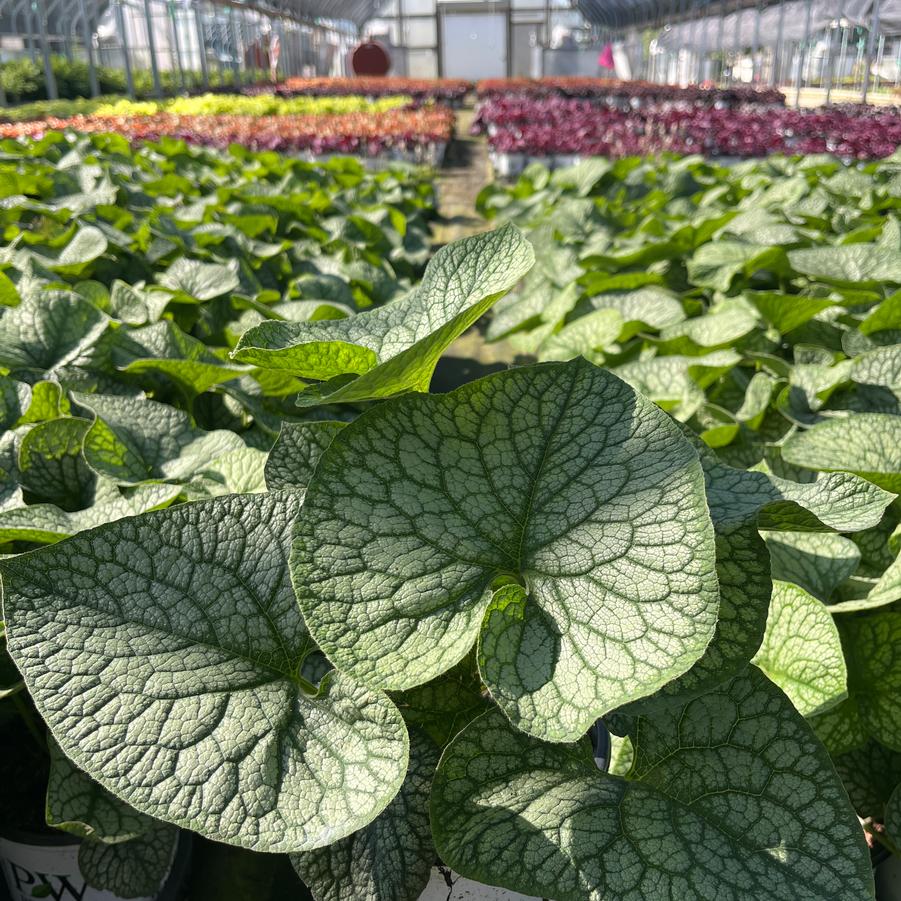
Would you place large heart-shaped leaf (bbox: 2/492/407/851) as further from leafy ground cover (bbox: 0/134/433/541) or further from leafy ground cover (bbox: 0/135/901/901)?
leafy ground cover (bbox: 0/134/433/541)

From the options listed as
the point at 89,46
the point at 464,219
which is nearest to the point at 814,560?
the point at 464,219

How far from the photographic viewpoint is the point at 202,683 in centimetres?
64

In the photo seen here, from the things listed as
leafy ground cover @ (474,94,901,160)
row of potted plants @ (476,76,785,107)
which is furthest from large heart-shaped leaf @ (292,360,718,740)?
row of potted plants @ (476,76,785,107)

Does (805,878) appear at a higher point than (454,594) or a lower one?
lower

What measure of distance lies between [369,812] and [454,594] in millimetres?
162

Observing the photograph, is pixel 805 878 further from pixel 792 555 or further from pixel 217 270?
pixel 217 270

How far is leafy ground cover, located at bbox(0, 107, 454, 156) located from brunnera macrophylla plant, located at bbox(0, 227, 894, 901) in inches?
234

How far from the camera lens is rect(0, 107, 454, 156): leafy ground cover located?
20.7 feet

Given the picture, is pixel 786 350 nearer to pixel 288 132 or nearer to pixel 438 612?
pixel 438 612

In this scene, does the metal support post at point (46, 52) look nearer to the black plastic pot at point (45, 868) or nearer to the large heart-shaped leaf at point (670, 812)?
the black plastic pot at point (45, 868)

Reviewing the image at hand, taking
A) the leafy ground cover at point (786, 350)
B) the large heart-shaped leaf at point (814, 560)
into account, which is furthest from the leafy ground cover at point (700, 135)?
the large heart-shaped leaf at point (814, 560)

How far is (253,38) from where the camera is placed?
28547 millimetres

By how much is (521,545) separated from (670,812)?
0.24 m

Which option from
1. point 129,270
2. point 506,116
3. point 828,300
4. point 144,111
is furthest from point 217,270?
point 144,111
